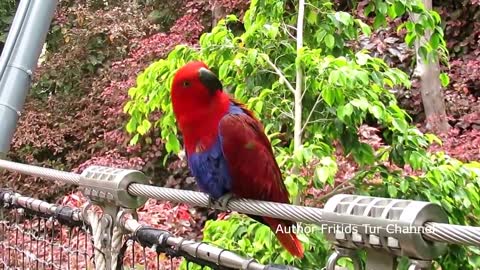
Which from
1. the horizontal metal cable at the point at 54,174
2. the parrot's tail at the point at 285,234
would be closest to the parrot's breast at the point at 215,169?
the parrot's tail at the point at 285,234

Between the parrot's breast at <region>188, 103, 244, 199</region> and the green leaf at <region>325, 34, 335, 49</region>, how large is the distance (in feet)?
1.91

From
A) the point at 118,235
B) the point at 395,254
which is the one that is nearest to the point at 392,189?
the point at 118,235

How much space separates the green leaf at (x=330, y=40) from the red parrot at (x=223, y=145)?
1.86 ft

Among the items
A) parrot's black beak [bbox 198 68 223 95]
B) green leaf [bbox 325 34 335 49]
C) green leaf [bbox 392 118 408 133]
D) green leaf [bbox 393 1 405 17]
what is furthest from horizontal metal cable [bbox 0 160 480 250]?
green leaf [bbox 393 1 405 17]

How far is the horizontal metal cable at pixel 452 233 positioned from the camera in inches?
23.4

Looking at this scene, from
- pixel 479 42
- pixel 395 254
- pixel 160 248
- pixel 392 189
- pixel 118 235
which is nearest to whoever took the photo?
pixel 395 254

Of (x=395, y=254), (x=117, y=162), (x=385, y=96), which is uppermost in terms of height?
(x=385, y=96)

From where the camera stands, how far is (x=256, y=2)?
188 cm

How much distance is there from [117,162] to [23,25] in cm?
187

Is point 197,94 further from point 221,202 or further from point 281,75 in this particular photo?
point 281,75

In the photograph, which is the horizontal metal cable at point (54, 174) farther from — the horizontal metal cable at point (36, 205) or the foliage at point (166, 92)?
the foliage at point (166, 92)

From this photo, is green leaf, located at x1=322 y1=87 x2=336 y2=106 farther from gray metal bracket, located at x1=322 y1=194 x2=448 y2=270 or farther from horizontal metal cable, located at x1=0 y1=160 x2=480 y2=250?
gray metal bracket, located at x1=322 y1=194 x2=448 y2=270

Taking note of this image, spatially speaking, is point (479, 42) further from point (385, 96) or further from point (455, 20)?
point (385, 96)

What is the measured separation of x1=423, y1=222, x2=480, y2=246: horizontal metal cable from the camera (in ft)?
1.95
